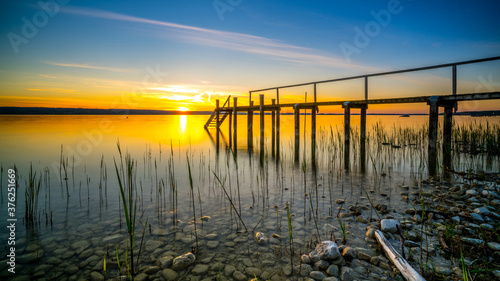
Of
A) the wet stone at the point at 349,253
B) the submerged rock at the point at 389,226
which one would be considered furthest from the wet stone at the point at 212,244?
the submerged rock at the point at 389,226

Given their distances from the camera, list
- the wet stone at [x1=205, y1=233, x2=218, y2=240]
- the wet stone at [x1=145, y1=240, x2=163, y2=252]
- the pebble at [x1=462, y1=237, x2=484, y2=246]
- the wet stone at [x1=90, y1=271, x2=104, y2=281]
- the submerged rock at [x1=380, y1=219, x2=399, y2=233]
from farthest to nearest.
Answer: the wet stone at [x1=205, y1=233, x2=218, y2=240] → the submerged rock at [x1=380, y1=219, x2=399, y2=233] → the wet stone at [x1=145, y1=240, x2=163, y2=252] → the pebble at [x1=462, y1=237, x2=484, y2=246] → the wet stone at [x1=90, y1=271, x2=104, y2=281]

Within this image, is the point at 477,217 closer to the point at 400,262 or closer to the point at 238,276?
the point at 400,262

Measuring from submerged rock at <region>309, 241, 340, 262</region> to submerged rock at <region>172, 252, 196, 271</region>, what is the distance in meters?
1.60

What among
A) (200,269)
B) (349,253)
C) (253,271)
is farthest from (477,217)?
(200,269)

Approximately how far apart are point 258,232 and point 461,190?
519 centimetres

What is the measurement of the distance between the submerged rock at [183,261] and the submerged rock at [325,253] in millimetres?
1596

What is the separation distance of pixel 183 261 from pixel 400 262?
266 cm

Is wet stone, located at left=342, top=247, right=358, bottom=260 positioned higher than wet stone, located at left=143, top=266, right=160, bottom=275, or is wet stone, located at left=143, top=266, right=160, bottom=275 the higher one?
wet stone, located at left=342, top=247, right=358, bottom=260

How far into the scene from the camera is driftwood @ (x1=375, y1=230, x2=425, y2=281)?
2541mm

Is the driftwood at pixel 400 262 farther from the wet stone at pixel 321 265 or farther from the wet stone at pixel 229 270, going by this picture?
the wet stone at pixel 229 270

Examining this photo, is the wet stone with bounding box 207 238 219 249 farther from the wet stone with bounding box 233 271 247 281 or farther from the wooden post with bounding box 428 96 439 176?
the wooden post with bounding box 428 96 439 176

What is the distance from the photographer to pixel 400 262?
2.79m

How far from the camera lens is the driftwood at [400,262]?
100 inches

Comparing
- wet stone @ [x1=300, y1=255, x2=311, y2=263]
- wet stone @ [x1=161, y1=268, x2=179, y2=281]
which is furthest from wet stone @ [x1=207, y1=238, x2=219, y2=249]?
wet stone @ [x1=300, y1=255, x2=311, y2=263]
